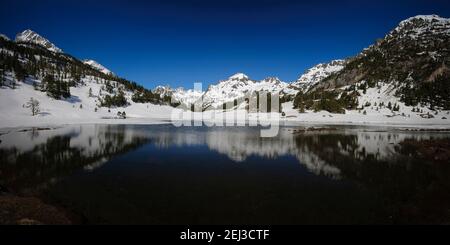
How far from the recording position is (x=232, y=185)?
20.7m

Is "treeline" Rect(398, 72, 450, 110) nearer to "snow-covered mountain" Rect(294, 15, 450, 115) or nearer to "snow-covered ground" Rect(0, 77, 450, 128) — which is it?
"snow-covered mountain" Rect(294, 15, 450, 115)

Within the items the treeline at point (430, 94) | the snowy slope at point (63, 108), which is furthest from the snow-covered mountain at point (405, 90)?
the snowy slope at point (63, 108)

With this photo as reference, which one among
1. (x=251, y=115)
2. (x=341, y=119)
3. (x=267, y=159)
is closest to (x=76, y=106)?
(x=251, y=115)

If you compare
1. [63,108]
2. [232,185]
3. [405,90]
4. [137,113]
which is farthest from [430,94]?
[63,108]

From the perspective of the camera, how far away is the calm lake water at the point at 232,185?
1498cm

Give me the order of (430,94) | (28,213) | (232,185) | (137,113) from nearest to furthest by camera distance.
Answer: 1. (28,213)
2. (232,185)
3. (430,94)
4. (137,113)

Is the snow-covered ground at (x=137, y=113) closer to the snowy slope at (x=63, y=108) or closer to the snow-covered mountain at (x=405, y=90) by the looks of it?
the snowy slope at (x=63, y=108)

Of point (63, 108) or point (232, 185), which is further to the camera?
point (63, 108)

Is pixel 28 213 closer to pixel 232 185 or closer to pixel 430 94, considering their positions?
pixel 232 185

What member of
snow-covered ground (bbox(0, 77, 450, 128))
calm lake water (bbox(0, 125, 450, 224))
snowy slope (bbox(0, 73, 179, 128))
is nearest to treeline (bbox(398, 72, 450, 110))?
snow-covered ground (bbox(0, 77, 450, 128))
